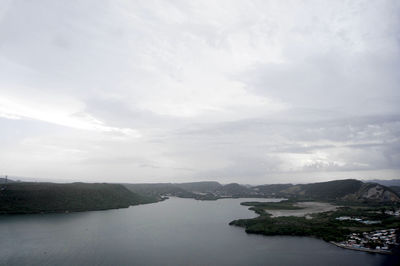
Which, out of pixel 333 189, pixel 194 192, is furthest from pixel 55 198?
pixel 333 189

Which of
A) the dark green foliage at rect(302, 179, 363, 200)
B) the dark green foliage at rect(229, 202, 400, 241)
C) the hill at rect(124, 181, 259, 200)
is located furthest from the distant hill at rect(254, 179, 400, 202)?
the dark green foliage at rect(229, 202, 400, 241)

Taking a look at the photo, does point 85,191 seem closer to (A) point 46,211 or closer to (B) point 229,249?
(A) point 46,211

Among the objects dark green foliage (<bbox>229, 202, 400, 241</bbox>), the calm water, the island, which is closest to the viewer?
the calm water

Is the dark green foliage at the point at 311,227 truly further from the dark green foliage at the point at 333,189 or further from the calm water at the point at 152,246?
the dark green foliage at the point at 333,189

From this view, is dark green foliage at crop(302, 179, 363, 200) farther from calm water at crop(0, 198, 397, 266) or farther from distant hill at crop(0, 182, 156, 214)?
distant hill at crop(0, 182, 156, 214)

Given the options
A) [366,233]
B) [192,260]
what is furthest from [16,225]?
[366,233]

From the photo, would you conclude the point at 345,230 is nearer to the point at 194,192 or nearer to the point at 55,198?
the point at 55,198

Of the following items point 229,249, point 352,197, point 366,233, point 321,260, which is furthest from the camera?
point 352,197
